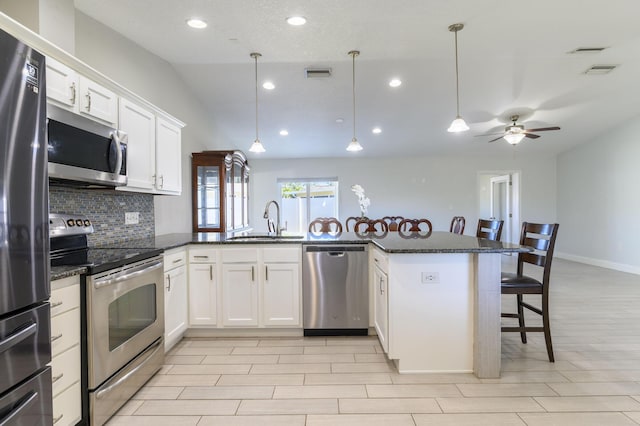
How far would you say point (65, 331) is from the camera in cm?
158

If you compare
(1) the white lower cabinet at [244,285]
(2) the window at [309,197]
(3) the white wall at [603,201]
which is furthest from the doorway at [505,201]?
(1) the white lower cabinet at [244,285]

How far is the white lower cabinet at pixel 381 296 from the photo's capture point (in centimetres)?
246

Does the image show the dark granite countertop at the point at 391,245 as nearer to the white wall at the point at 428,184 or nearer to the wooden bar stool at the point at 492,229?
the wooden bar stool at the point at 492,229

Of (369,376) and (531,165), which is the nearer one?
(369,376)

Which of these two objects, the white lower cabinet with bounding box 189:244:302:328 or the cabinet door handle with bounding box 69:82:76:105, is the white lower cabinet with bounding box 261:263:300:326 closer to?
the white lower cabinet with bounding box 189:244:302:328

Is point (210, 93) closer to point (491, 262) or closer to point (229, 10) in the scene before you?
point (229, 10)

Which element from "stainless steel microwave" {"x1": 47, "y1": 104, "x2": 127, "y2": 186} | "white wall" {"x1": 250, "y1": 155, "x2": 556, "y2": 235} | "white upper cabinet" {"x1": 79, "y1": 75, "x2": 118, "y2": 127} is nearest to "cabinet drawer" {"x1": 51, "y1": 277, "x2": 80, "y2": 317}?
"stainless steel microwave" {"x1": 47, "y1": 104, "x2": 127, "y2": 186}

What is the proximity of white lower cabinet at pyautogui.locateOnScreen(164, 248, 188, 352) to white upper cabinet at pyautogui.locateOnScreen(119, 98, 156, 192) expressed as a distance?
0.62 m

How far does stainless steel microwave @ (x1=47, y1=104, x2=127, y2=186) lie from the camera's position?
71.4 inches

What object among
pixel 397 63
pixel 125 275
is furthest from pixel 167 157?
pixel 397 63

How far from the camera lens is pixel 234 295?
10.0ft

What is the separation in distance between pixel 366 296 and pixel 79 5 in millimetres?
3261

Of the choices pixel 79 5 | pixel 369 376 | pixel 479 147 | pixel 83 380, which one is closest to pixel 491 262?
pixel 369 376

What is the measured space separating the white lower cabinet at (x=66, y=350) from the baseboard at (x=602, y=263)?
7.80 metres
